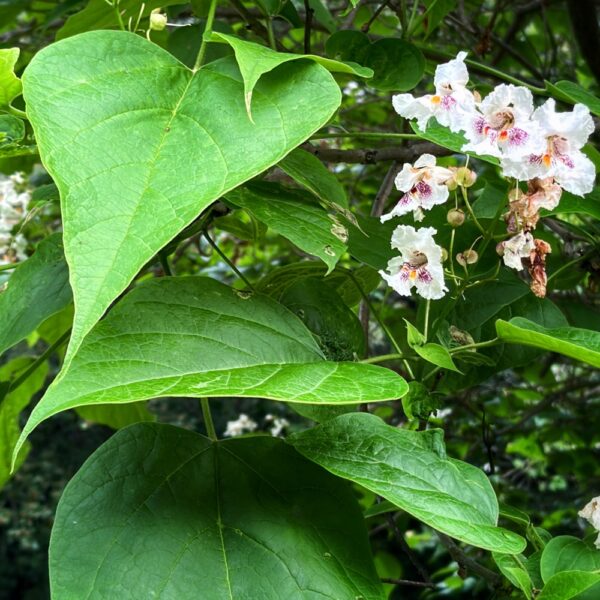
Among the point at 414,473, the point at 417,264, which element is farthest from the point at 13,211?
the point at 414,473

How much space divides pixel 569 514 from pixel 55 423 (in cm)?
356

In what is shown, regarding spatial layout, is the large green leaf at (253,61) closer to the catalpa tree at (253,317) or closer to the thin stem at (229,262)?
the catalpa tree at (253,317)

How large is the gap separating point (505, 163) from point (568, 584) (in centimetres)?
28

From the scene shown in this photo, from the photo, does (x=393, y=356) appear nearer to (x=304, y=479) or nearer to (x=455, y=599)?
A: (x=304, y=479)

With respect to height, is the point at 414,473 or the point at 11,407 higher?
the point at 414,473

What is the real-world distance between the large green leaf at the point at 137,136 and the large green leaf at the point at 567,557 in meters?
0.35

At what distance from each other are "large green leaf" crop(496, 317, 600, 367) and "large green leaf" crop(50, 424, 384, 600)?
160mm

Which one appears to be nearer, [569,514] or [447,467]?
[447,467]

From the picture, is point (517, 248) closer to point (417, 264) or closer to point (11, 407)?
point (417, 264)

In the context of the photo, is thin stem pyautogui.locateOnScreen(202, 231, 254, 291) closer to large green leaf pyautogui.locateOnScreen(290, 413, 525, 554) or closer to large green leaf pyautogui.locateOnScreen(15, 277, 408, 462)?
large green leaf pyautogui.locateOnScreen(15, 277, 408, 462)

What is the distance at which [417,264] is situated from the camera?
2.21 ft

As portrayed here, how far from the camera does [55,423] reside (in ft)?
16.5

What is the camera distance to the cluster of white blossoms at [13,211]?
4.77ft

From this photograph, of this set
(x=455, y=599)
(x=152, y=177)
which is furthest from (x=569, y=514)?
(x=152, y=177)
